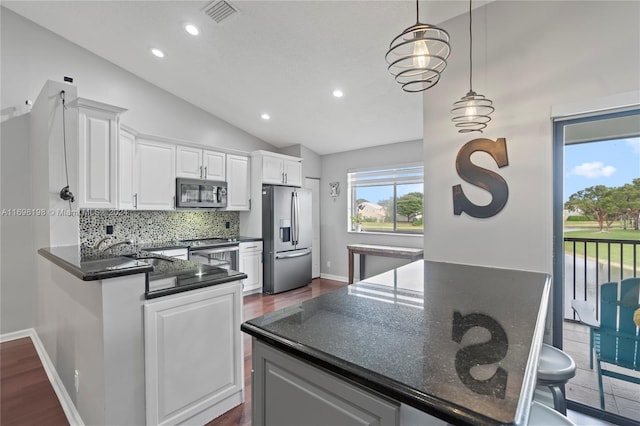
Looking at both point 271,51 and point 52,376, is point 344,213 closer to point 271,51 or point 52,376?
point 271,51

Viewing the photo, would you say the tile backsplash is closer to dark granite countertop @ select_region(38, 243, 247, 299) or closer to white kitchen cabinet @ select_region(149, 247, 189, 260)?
white kitchen cabinet @ select_region(149, 247, 189, 260)

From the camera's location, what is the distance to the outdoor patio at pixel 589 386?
70.8 inches

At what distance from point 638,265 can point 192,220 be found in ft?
16.0

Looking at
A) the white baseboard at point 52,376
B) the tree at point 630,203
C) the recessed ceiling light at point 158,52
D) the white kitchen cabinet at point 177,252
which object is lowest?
the white baseboard at point 52,376

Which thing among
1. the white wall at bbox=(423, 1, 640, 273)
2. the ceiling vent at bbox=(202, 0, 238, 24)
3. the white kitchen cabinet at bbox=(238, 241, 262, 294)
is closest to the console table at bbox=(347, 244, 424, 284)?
the white kitchen cabinet at bbox=(238, 241, 262, 294)

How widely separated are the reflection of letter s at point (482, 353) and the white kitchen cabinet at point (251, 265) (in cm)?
389

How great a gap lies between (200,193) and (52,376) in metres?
2.58

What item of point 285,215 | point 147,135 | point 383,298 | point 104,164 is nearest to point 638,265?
point 383,298

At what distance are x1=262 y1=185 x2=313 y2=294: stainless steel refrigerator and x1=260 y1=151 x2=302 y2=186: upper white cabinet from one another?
0.65ft

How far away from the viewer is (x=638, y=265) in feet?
5.79

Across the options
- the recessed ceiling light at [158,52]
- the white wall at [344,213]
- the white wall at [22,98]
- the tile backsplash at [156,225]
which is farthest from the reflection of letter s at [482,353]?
the tile backsplash at [156,225]

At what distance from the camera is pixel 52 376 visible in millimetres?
2389

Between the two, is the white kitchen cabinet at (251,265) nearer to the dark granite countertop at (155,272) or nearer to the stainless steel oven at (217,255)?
the stainless steel oven at (217,255)

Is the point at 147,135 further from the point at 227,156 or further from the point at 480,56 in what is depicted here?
the point at 480,56
